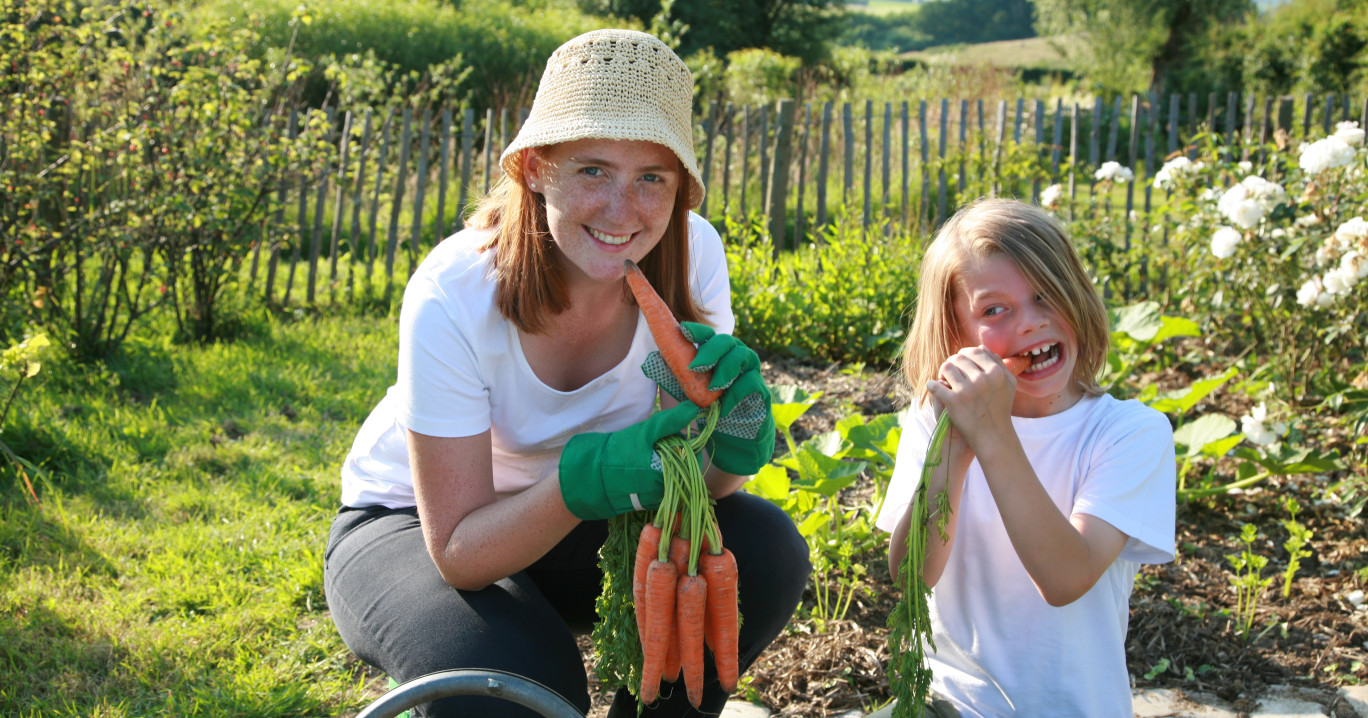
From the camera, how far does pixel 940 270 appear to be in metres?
1.67

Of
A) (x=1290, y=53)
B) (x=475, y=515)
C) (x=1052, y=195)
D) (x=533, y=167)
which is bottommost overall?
(x=475, y=515)

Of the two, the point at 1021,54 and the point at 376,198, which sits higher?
the point at 1021,54

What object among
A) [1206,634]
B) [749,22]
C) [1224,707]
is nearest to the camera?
[1224,707]

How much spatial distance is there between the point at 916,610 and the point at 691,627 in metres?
0.35

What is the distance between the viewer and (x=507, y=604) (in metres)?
1.60

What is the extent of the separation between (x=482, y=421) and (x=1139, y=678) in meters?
1.64

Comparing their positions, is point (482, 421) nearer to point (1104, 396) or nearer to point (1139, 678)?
point (1104, 396)

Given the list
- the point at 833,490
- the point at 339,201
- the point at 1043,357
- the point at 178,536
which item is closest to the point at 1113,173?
the point at 833,490

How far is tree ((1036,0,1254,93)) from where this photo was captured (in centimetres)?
2286

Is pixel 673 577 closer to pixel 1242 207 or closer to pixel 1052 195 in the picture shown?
pixel 1242 207

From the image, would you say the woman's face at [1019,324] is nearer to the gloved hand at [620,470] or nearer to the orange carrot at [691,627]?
the gloved hand at [620,470]

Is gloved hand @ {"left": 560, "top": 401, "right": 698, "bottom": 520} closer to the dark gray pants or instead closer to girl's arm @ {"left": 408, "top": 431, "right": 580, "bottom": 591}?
girl's arm @ {"left": 408, "top": 431, "right": 580, "bottom": 591}

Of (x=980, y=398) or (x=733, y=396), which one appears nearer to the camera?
(x=980, y=398)

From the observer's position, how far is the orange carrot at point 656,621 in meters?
1.45
